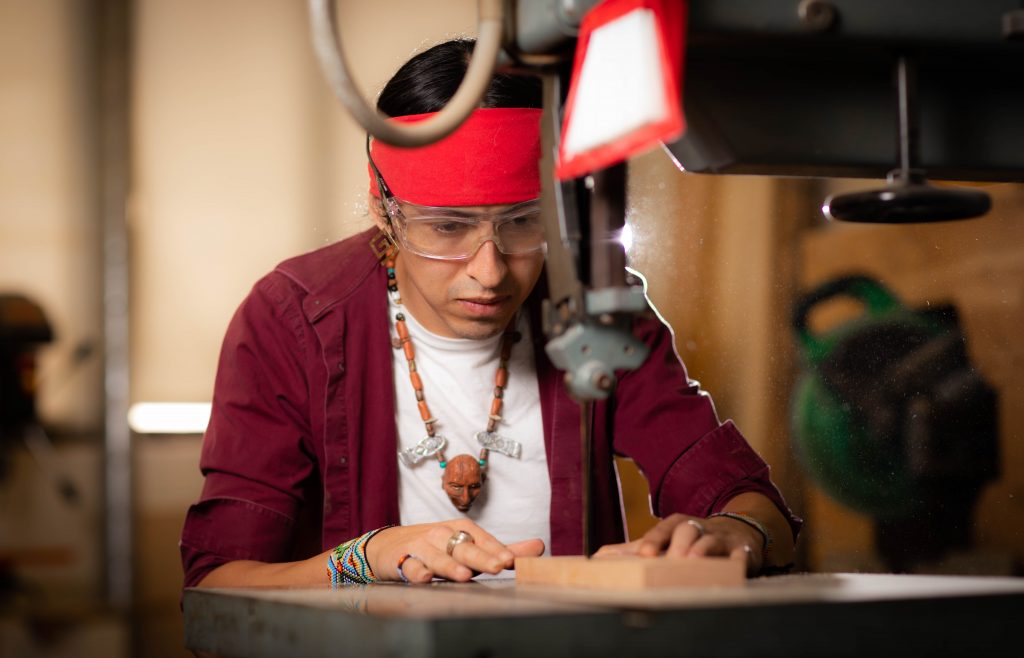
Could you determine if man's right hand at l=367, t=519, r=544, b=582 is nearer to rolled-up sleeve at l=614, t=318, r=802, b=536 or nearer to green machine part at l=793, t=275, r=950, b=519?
rolled-up sleeve at l=614, t=318, r=802, b=536

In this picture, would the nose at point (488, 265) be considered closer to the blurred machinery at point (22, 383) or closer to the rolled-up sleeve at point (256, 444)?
the rolled-up sleeve at point (256, 444)

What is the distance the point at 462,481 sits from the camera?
1.75 m

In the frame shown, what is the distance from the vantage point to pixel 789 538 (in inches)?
63.1

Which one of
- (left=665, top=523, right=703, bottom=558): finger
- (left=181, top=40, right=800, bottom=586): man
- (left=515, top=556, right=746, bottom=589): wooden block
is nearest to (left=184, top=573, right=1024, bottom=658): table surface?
(left=515, top=556, right=746, bottom=589): wooden block

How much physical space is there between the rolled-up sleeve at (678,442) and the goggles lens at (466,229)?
0.22 metres

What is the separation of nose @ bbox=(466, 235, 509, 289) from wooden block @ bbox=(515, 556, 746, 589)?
1.93 feet

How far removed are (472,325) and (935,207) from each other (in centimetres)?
83

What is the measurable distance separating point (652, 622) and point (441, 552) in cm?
59

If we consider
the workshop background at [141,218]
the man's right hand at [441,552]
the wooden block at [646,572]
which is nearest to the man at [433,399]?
the man's right hand at [441,552]

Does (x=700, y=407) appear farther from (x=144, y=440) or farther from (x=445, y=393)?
(x=144, y=440)

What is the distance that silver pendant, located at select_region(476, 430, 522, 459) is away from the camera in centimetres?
182

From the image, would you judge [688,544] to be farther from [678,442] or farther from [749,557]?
[678,442]

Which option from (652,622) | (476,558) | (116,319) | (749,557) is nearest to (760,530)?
(749,557)

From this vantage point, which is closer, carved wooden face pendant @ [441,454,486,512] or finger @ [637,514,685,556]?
finger @ [637,514,685,556]
